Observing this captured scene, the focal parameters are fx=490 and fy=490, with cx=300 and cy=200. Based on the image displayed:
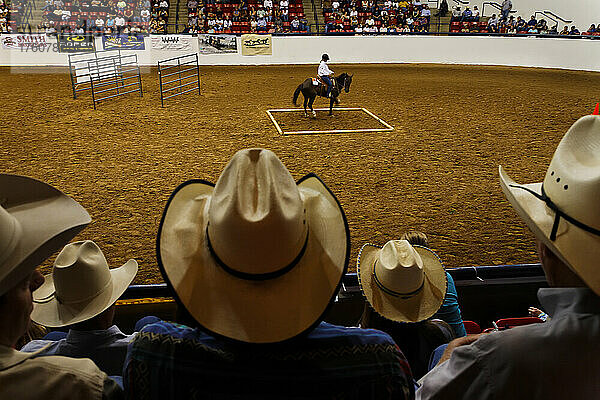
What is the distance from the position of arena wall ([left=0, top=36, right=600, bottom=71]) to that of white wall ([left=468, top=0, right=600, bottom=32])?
4.67 m

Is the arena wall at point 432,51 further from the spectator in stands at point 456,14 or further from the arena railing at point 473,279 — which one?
the arena railing at point 473,279

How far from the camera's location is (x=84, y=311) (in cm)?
216

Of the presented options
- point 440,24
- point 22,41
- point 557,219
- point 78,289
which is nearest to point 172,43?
point 22,41

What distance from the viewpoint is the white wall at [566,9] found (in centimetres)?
2055

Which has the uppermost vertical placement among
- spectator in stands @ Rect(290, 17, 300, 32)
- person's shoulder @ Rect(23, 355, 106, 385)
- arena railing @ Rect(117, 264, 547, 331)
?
spectator in stands @ Rect(290, 17, 300, 32)

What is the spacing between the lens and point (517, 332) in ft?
4.64

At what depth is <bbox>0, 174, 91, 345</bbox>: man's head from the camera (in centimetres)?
128

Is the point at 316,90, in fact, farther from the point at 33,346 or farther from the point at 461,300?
the point at 33,346

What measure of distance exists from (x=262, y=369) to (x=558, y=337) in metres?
0.85

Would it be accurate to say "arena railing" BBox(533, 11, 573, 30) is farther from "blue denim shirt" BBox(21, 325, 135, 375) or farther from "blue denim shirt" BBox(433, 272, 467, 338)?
"blue denim shirt" BBox(21, 325, 135, 375)

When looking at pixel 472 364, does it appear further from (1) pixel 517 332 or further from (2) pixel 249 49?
(2) pixel 249 49

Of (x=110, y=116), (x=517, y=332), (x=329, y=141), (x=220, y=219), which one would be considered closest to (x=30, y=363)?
(x=220, y=219)

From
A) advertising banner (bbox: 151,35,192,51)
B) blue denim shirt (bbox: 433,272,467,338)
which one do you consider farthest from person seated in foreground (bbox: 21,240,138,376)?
advertising banner (bbox: 151,35,192,51)

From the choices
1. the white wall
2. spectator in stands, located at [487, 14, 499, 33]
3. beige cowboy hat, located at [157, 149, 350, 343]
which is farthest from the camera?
the white wall
